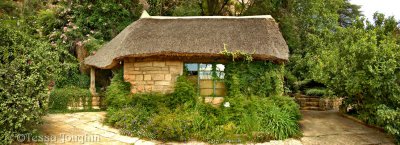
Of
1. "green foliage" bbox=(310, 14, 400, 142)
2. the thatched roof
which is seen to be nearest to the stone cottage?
the thatched roof

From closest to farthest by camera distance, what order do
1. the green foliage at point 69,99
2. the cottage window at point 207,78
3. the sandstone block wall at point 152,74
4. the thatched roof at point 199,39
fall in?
the thatched roof at point 199,39, the sandstone block wall at point 152,74, the cottage window at point 207,78, the green foliage at point 69,99

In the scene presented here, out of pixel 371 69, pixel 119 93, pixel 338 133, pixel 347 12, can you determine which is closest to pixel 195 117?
pixel 119 93

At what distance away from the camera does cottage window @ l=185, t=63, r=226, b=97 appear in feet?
32.1

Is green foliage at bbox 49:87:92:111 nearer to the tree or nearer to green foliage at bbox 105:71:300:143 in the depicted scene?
green foliage at bbox 105:71:300:143

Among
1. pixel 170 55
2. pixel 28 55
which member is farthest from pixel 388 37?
pixel 28 55

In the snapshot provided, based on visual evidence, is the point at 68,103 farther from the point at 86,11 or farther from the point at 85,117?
the point at 86,11

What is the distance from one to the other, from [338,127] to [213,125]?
13.5 ft

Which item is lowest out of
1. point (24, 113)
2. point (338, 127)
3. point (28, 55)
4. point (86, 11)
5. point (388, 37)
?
point (338, 127)

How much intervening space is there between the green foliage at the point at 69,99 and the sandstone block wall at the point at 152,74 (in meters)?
2.29

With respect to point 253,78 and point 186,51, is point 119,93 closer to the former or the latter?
point 186,51

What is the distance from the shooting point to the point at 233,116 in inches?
342

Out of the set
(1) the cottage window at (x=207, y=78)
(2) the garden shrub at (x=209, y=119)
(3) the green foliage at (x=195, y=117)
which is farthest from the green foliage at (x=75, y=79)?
(1) the cottage window at (x=207, y=78)

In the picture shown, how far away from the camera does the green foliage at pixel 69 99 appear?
10758mm

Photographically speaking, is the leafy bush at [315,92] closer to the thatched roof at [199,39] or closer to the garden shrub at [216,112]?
the thatched roof at [199,39]
